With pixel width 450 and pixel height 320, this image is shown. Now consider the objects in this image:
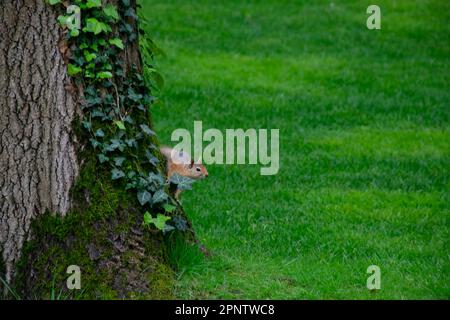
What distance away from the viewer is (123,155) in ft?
18.7

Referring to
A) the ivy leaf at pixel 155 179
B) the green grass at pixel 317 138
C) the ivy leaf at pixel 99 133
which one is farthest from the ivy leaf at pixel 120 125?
the green grass at pixel 317 138

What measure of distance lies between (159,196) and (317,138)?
450cm

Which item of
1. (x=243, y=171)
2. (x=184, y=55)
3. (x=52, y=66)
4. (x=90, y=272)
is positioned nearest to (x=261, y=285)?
(x=90, y=272)

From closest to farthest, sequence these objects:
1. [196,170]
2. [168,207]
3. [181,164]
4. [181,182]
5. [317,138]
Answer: [168,207] → [181,182] → [181,164] → [196,170] → [317,138]

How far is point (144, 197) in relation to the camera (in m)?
5.68

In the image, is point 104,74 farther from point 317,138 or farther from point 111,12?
point 317,138

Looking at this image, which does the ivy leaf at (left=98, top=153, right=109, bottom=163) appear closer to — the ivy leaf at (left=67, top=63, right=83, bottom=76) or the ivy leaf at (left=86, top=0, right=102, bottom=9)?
the ivy leaf at (left=67, top=63, right=83, bottom=76)

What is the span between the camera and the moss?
5469mm

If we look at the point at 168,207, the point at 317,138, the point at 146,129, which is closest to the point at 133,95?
the point at 146,129

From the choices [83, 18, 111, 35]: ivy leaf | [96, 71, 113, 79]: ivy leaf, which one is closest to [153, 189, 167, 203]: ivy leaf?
[96, 71, 113, 79]: ivy leaf

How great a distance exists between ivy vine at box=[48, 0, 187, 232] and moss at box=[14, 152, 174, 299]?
16cm

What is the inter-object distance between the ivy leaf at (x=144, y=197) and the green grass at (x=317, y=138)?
0.48 meters

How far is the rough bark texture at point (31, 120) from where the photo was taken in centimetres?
547

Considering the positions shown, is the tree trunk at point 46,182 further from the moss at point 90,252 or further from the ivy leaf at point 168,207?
the ivy leaf at point 168,207
